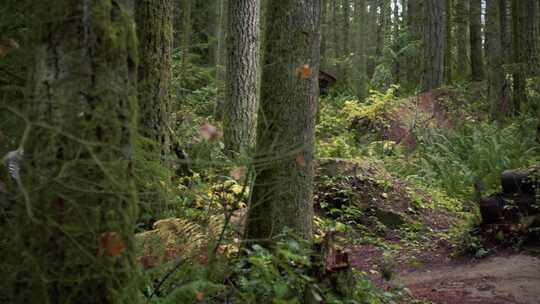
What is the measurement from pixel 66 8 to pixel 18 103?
0.59 metres

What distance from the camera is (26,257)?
2678 mm

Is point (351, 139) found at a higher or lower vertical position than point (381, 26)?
lower

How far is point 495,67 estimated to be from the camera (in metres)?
14.8

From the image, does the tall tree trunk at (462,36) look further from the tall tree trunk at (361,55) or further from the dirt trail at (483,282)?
the dirt trail at (483,282)

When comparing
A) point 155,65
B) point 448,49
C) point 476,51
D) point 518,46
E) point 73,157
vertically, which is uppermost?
point 448,49

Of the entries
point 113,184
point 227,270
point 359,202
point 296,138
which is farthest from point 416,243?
point 113,184

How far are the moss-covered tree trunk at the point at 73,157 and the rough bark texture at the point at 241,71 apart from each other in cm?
712

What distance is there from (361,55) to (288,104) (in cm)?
2025

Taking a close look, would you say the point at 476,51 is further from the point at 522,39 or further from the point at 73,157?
the point at 73,157

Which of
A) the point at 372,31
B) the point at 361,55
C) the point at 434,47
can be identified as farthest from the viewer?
the point at 372,31

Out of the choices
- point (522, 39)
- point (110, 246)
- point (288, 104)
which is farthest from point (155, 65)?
point (522, 39)

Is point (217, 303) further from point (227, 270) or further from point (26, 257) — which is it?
point (26, 257)

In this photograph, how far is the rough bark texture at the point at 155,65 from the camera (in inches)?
276

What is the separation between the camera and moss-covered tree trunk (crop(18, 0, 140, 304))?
8.66ft
